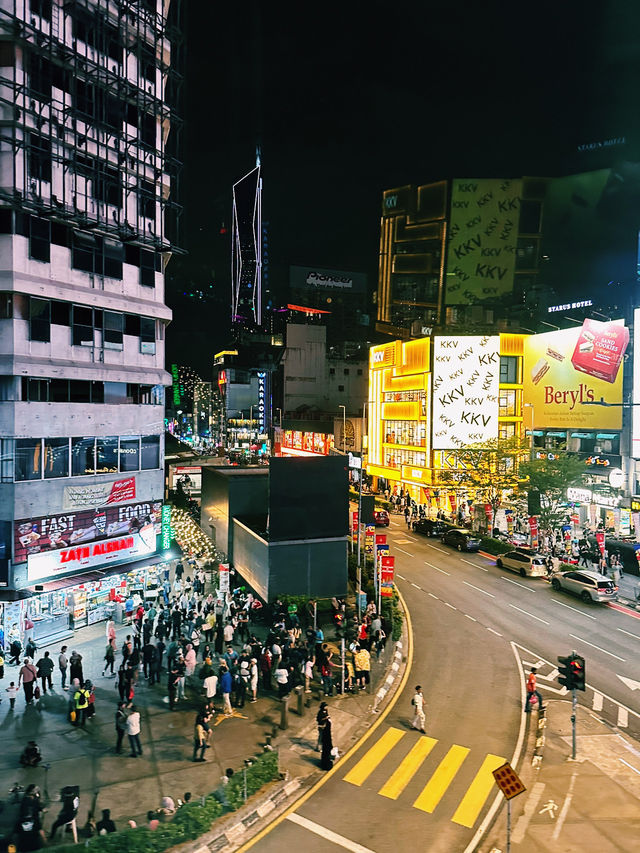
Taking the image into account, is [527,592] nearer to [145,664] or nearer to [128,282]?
[145,664]

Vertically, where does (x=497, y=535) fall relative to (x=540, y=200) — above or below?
below

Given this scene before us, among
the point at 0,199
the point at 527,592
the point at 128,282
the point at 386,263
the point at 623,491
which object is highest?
the point at 386,263

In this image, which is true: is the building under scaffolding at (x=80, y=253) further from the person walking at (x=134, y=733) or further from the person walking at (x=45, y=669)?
the person walking at (x=134, y=733)

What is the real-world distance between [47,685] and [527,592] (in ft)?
75.5

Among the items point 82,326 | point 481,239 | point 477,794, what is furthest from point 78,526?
point 481,239

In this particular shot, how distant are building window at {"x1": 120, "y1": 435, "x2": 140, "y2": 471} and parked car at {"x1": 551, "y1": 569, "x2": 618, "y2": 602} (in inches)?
877

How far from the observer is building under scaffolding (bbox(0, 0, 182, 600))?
845 inches

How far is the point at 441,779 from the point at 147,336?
2073 cm

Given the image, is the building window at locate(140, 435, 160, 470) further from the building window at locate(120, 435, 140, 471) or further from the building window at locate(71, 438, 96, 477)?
the building window at locate(71, 438, 96, 477)

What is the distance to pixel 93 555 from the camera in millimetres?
24312

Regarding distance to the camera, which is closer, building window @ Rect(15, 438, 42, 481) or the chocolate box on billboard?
building window @ Rect(15, 438, 42, 481)

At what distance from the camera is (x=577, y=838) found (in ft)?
39.6

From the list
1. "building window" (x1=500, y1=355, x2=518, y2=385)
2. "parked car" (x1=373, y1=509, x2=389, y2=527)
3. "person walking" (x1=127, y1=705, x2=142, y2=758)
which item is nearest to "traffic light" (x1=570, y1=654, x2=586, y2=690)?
"person walking" (x1=127, y1=705, x2=142, y2=758)

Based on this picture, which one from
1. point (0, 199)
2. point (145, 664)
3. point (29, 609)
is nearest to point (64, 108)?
point (0, 199)
